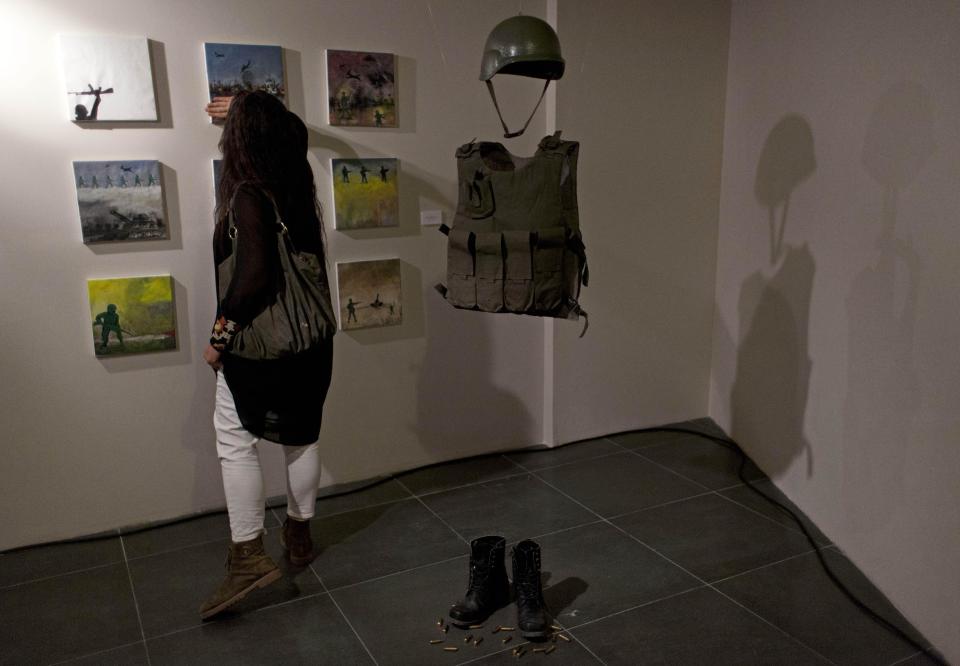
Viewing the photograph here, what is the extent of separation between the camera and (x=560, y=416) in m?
3.96

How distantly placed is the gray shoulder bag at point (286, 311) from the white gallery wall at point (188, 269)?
2.76ft

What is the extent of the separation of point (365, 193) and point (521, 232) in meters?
0.99

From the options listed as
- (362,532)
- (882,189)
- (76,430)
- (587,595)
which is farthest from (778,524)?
(76,430)

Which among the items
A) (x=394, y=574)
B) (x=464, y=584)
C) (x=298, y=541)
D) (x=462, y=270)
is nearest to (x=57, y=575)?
Result: (x=298, y=541)

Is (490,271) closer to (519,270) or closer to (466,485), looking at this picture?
(519,270)

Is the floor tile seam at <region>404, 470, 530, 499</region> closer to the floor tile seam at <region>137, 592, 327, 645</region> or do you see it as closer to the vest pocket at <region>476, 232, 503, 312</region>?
the floor tile seam at <region>137, 592, 327, 645</region>

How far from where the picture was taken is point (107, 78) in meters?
2.82

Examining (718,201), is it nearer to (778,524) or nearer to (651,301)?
(651,301)

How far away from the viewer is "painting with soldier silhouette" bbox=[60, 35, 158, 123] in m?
2.78

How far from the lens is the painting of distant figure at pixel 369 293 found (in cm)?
339

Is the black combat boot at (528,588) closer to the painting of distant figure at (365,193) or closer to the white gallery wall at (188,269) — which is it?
the white gallery wall at (188,269)

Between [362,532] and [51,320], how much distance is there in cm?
144

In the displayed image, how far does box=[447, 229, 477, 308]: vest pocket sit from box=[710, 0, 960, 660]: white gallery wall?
143cm

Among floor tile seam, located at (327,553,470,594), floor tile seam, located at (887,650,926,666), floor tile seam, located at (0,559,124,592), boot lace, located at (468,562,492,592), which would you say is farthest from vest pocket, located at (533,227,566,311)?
floor tile seam, located at (0,559,124,592)
